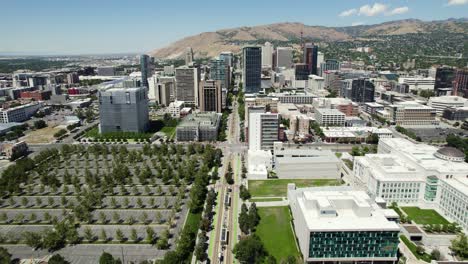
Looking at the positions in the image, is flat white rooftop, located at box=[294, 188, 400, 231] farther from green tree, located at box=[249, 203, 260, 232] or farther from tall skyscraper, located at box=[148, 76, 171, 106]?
tall skyscraper, located at box=[148, 76, 171, 106]

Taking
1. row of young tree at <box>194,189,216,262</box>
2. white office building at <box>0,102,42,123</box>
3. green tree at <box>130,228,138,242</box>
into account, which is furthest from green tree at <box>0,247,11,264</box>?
white office building at <box>0,102,42,123</box>

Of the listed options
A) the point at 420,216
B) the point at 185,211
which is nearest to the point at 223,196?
the point at 185,211

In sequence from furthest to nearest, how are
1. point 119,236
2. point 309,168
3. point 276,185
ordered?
point 309,168, point 276,185, point 119,236

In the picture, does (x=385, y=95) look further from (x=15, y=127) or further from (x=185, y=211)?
(x=15, y=127)

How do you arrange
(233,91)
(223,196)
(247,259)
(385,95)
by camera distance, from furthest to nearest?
1. (233,91)
2. (385,95)
3. (223,196)
4. (247,259)

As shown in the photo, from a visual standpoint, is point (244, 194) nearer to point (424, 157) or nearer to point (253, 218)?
point (253, 218)

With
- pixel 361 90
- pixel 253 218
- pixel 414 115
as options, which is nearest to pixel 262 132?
pixel 253 218

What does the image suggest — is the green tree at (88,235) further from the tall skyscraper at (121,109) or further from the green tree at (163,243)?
the tall skyscraper at (121,109)

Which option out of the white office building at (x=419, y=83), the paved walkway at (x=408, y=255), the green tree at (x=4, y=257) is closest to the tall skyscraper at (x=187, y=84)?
the white office building at (x=419, y=83)
